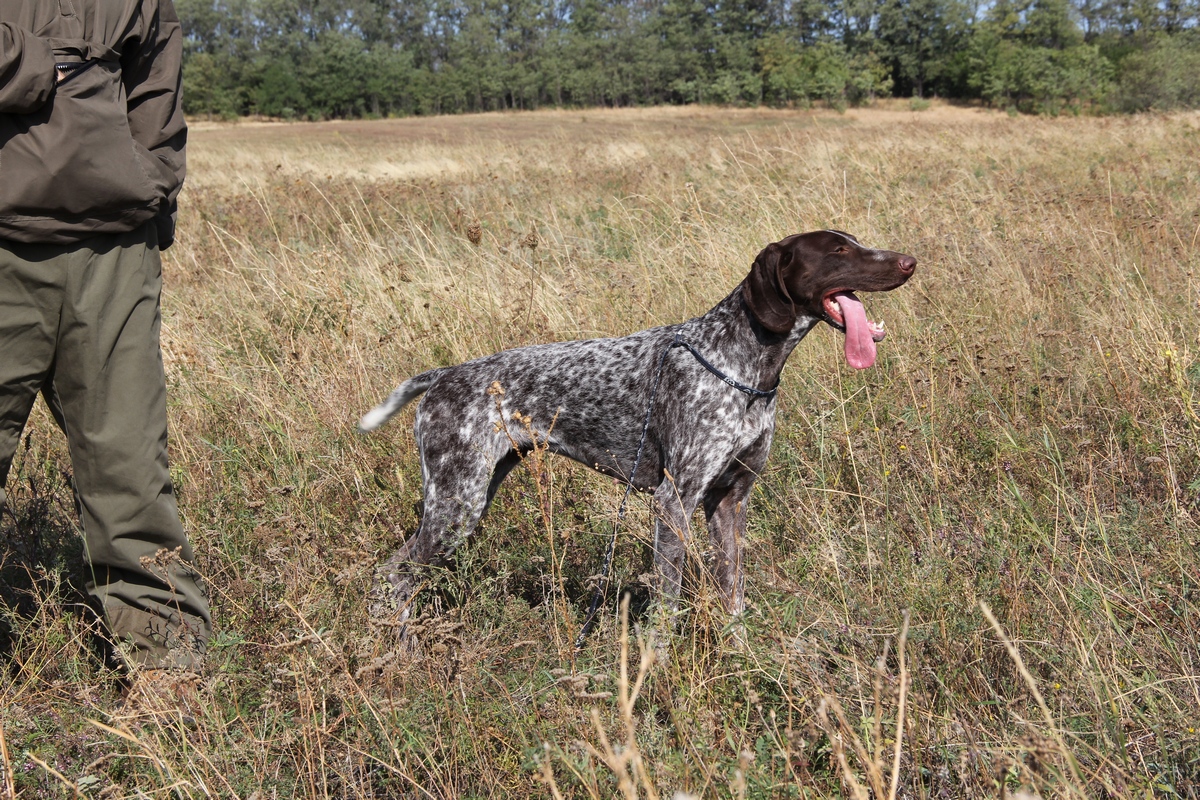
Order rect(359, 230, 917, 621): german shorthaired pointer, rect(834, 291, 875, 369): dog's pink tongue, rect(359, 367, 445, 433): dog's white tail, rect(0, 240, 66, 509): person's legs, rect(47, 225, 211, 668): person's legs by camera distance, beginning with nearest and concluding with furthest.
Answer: rect(0, 240, 66, 509): person's legs < rect(47, 225, 211, 668): person's legs < rect(834, 291, 875, 369): dog's pink tongue < rect(359, 230, 917, 621): german shorthaired pointer < rect(359, 367, 445, 433): dog's white tail

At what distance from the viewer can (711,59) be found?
77.6 metres

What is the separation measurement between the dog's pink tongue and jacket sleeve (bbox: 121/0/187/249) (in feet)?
7.39

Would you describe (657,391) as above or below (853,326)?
below

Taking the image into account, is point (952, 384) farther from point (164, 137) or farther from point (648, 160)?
point (648, 160)

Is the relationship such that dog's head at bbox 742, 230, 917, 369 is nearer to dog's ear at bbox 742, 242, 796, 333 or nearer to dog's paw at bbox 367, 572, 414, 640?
dog's ear at bbox 742, 242, 796, 333

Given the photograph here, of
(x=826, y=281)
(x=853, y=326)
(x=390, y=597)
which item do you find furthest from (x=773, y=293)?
(x=390, y=597)

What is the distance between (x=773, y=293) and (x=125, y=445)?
2186 millimetres

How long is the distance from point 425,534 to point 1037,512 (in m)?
2.42

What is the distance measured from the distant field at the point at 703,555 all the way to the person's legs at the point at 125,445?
0.22 meters

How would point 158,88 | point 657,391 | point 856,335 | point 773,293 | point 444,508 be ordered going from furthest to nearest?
point 444,508 → point 657,391 → point 773,293 → point 856,335 → point 158,88

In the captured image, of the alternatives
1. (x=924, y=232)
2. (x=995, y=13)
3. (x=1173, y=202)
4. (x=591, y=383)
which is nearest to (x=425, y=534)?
(x=591, y=383)

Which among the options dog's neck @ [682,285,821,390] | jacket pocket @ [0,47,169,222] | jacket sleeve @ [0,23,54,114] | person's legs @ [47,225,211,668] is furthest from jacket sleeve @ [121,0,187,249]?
dog's neck @ [682,285,821,390]

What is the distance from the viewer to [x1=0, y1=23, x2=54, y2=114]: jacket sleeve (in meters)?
2.34

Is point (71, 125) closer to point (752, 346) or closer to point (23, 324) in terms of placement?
point (23, 324)
